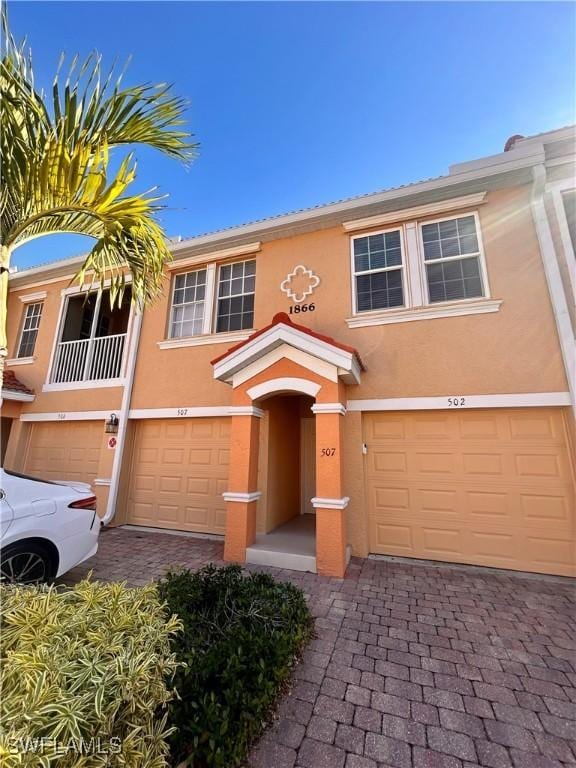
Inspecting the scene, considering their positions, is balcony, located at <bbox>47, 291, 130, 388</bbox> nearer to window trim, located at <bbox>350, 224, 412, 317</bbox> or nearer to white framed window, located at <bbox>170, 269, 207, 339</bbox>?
white framed window, located at <bbox>170, 269, 207, 339</bbox>

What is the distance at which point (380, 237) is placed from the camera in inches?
280

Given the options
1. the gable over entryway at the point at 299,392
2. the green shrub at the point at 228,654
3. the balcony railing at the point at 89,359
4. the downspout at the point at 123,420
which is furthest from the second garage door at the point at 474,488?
the balcony railing at the point at 89,359

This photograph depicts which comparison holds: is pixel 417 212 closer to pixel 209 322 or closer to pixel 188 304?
pixel 209 322

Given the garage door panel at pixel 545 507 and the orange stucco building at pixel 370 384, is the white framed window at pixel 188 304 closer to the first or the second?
the orange stucco building at pixel 370 384

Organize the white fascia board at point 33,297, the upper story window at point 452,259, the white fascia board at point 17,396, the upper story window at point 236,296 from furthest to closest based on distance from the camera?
the white fascia board at point 33,297
the white fascia board at point 17,396
the upper story window at point 236,296
the upper story window at point 452,259

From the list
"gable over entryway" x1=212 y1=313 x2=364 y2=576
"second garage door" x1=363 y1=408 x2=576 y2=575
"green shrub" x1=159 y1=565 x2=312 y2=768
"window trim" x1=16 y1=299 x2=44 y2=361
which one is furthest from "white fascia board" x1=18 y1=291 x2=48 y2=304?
"second garage door" x1=363 y1=408 x2=576 y2=575

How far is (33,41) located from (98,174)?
4.39ft

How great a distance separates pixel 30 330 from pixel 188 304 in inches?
234

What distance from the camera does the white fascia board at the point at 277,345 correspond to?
5570 millimetres

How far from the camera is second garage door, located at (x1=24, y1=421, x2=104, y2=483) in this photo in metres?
8.57

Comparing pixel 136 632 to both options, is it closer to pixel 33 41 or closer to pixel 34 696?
pixel 34 696

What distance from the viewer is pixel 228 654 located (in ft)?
8.75

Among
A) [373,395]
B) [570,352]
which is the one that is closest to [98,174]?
[373,395]

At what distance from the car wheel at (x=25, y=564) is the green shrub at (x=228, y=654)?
1.84 meters
